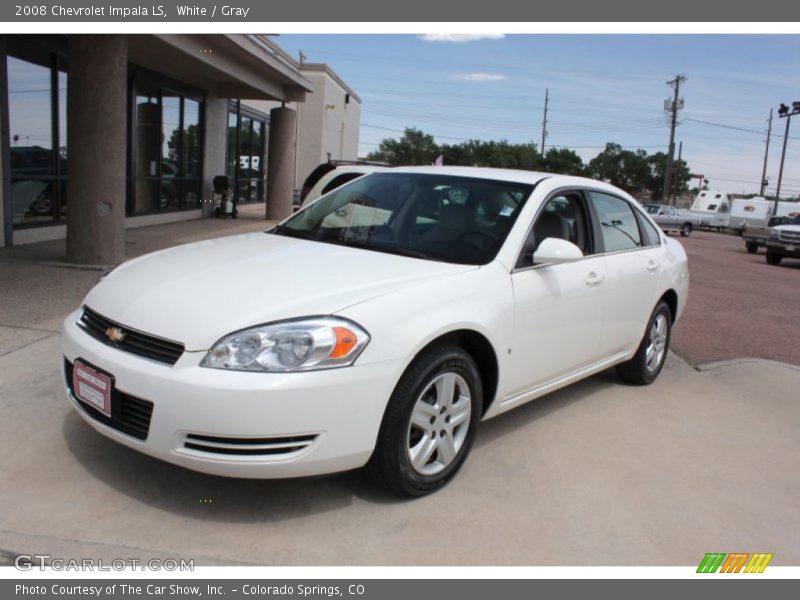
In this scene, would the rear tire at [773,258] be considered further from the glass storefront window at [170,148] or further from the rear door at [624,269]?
the rear door at [624,269]

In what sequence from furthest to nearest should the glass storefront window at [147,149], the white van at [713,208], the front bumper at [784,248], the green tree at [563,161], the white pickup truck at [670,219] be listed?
the green tree at [563,161] → the white van at [713,208] → the white pickup truck at [670,219] → the front bumper at [784,248] → the glass storefront window at [147,149]

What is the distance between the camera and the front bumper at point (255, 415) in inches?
112

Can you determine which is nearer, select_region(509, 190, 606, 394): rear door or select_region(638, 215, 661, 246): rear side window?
select_region(509, 190, 606, 394): rear door

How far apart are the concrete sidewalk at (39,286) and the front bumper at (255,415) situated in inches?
112

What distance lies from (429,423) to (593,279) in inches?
68.9

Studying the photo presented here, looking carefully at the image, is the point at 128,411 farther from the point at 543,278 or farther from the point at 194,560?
the point at 543,278

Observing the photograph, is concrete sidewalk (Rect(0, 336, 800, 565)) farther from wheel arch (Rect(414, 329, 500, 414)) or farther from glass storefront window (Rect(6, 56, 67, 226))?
glass storefront window (Rect(6, 56, 67, 226))

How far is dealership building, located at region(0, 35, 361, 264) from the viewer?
8.45 meters

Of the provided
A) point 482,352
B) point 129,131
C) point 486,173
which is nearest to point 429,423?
point 482,352

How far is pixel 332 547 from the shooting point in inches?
118

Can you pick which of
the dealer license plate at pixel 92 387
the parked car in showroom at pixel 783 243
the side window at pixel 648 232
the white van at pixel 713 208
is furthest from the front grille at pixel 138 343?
the white van at pixel 713 208

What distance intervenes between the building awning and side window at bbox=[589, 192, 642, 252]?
7.97m

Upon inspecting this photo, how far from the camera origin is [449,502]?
3477 mm

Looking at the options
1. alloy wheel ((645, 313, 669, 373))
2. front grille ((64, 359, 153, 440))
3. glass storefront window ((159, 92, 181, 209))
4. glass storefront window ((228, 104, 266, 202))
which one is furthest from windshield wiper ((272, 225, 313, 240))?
glass storefront window ((228, 104, 266, 202))
